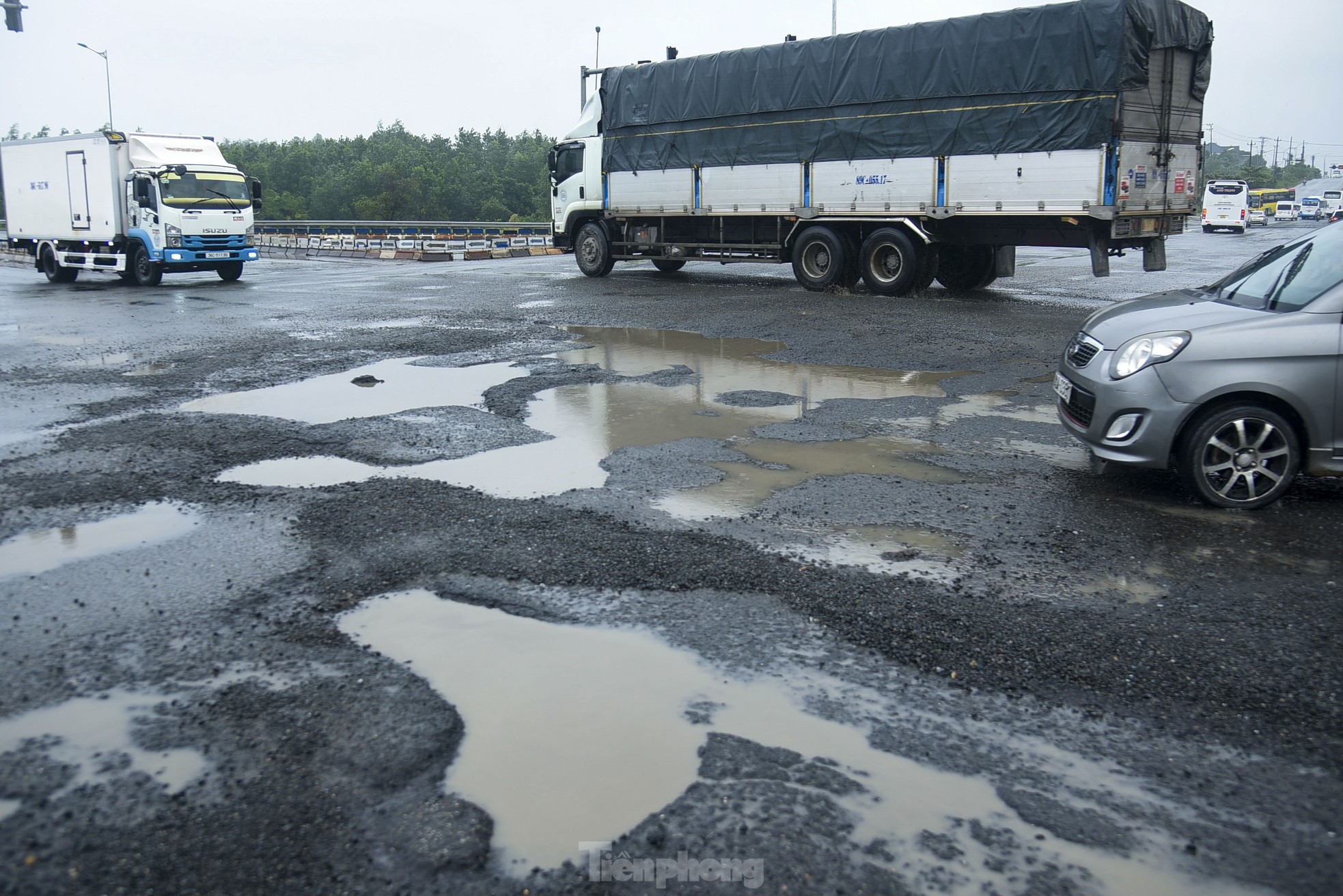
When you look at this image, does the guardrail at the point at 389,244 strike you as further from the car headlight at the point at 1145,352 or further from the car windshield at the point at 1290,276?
the car headlight at the point at 1145,352

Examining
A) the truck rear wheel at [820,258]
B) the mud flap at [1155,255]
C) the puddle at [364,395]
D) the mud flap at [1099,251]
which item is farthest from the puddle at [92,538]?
the mud flap at [1155,255]

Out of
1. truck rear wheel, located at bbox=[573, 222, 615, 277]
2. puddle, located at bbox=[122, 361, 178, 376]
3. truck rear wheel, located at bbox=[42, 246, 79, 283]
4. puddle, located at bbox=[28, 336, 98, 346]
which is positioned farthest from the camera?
truck rear wheel, located at bbox=[42, 246, 79, 283]

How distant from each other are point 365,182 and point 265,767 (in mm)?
101618

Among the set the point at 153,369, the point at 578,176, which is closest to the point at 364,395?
the point at 153,369

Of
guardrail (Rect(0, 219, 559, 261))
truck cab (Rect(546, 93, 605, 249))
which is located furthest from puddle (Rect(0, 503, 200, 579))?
guardrail (Rect(0, 219, 559, 261))

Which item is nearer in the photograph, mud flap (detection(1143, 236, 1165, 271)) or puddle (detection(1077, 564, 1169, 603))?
puddle (detection(1077, 564, 1169, 603))

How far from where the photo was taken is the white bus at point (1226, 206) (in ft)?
168

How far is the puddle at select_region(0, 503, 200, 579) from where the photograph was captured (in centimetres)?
525

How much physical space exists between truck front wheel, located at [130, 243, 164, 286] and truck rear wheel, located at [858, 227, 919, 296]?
52.5 feet

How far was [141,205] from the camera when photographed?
2352cm

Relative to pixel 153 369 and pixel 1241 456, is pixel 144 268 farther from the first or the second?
pixel 1241 456

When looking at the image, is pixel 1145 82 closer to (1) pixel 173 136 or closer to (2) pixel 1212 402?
(2) pixel 1212 402

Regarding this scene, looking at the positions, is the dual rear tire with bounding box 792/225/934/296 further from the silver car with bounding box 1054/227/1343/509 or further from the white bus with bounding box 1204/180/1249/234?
the white bus with bounding box 1204/180/1249/234

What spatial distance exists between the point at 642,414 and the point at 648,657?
15.3 ft
